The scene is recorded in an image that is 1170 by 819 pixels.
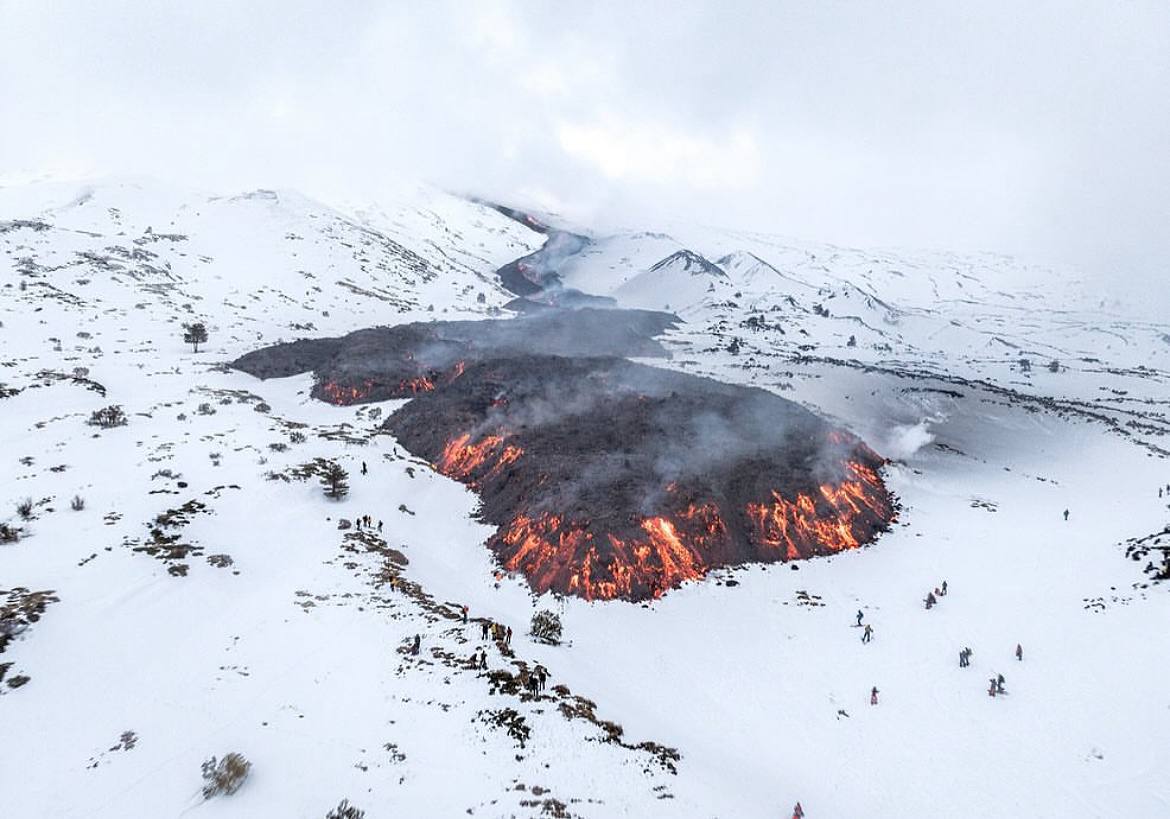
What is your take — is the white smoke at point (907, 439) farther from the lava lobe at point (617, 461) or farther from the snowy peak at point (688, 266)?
the snowy peak at point (688, 266)

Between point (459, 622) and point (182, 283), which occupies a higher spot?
point (182, 283)

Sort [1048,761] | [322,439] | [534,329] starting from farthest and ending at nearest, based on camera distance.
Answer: [534,329]
[322,439]
[1048,761]

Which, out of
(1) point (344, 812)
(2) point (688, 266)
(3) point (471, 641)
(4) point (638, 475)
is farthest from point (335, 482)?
(2) point (688, 266)

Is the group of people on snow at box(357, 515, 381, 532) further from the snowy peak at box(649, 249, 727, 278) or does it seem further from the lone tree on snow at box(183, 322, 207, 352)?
the snowy peak at box(649, 249, 727, 278)

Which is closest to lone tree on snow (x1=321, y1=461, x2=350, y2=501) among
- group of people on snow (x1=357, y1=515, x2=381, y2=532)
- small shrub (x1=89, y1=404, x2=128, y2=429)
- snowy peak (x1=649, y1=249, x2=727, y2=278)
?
group of people on snow (x1=357, y1=515, x2=381, y2=532)

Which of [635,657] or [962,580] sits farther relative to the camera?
[962,580]

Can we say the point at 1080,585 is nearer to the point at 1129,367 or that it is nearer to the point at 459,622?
the point at 459,622

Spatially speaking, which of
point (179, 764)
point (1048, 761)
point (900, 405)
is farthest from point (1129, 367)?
A: point (179, 764)

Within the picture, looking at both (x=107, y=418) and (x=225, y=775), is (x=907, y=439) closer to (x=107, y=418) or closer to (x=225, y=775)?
(x=225, y=775)
